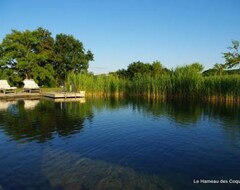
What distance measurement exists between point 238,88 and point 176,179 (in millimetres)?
15889

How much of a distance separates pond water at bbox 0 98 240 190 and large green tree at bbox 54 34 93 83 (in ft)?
101

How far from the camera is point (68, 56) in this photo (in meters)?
43.2

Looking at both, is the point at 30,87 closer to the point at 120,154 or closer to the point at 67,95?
the point at 67,95

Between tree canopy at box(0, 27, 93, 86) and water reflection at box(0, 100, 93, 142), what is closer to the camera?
water reflection at box(0, 100, 93, 142)

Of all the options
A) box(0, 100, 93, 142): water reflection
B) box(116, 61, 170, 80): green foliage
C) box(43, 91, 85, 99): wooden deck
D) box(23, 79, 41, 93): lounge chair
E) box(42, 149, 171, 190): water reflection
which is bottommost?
box(42, 149, 171, 190): water reflection

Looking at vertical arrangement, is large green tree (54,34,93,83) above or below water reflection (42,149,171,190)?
above

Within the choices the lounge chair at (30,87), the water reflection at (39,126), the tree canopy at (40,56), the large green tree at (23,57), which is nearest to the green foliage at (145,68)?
the tree canopy at (40,56)

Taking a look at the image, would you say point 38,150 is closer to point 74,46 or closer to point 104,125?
point 104,125

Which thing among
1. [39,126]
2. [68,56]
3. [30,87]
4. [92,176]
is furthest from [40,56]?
[92,176]

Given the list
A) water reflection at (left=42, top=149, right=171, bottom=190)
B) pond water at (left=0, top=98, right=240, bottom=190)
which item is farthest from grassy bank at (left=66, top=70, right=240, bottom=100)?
water reflection at (left=42, top=149, right=171, bottom=190)

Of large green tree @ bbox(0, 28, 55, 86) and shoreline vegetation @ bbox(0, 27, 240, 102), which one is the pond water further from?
large green tree @ bbox(0, 28, 55, 86)

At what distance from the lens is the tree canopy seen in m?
37.3

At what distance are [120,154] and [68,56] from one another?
3739 centimetres

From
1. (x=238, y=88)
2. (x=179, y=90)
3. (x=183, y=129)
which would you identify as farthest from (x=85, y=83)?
(x=183, y=129)
